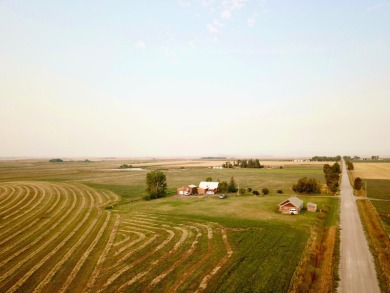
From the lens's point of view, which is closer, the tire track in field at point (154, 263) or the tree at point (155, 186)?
the tire track in field at point (154, 263)

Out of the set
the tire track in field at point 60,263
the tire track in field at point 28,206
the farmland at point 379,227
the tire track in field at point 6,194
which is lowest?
the tire track in field at point 60,263

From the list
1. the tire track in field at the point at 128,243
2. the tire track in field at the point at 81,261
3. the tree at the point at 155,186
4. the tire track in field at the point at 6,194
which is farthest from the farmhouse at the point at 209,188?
the tire track in field at the point at 6,194

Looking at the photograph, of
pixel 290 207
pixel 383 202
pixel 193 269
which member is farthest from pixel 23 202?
pixel 383 202

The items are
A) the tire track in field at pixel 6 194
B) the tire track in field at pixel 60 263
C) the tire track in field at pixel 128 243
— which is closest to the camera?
the tire track in field at pixel 60 263

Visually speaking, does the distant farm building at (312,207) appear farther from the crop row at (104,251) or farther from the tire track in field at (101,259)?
the tire track in field at (101,259)

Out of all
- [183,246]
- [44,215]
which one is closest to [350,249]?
[183,246]

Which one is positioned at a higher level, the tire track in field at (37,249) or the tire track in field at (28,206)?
the tire track in field at (28,206)

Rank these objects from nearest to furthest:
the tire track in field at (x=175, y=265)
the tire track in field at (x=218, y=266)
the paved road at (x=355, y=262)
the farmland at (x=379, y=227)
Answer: the paved road at (x=355, y=262) < the tire track in field at (x=218, y=266) < the tire track in field at (x=175, y=265) < the farmland at (x=379, y=227)

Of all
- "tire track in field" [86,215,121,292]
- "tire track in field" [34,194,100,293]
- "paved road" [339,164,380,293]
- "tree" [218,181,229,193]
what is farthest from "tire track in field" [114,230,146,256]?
"tree" [218,181,229,193]
